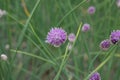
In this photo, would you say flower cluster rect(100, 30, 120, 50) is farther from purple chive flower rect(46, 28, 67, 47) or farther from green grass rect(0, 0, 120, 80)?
green grass rect(0, 0, 120, 80)

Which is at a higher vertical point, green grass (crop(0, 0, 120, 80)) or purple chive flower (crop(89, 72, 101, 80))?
green grass (crop(0, 0, 120, 80))

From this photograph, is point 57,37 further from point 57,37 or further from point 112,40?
point 112,40

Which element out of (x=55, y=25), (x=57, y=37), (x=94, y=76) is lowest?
(x=94, y=76)

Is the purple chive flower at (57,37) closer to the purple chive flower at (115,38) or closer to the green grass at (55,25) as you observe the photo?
the purple chive flower at (115,38)

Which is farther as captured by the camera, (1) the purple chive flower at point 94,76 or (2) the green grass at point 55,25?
(2) the green grass at point 55,25

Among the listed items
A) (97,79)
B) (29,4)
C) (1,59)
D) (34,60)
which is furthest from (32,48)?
(97,79)

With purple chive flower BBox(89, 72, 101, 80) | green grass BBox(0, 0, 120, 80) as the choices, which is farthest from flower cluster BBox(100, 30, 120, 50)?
green grass BBox(0, 0, 120, 80)

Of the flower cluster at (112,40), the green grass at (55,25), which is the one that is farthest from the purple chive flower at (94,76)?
the green grass at (55,25)

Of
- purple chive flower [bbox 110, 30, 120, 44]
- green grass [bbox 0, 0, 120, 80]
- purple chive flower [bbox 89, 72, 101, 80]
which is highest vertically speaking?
green grass [bbox 0, 0, 120, 80]

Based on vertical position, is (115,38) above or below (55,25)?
below

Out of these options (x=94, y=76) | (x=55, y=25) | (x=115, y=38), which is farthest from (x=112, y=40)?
(x=55, y=25)

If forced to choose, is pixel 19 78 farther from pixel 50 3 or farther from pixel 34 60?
pixel 50 3
